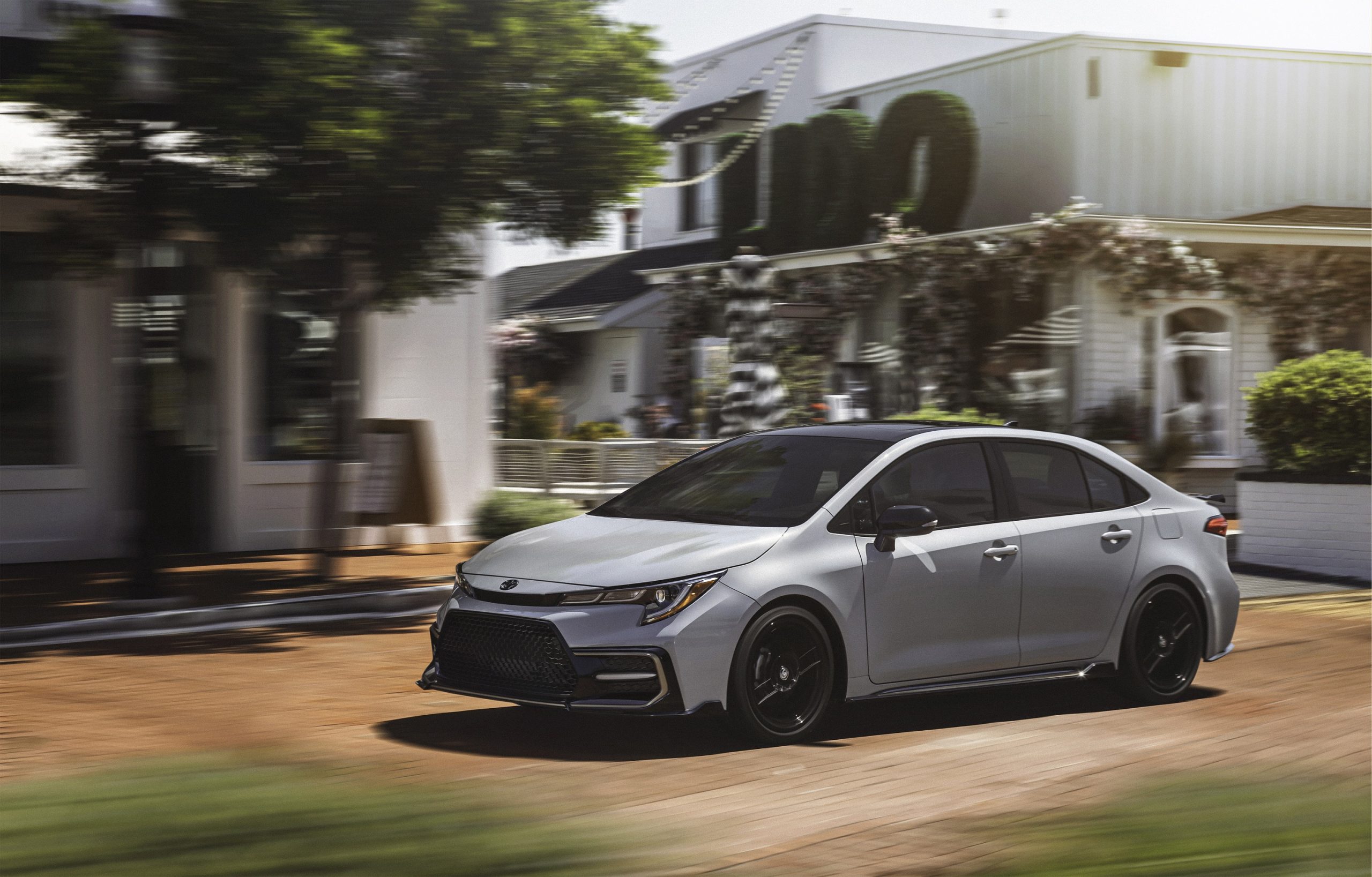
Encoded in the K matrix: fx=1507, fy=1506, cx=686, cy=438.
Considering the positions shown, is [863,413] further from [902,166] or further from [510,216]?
[510,216]

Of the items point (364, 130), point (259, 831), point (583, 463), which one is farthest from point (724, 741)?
point (583, 463)

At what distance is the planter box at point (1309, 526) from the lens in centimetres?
1470

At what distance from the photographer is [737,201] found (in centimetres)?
2600

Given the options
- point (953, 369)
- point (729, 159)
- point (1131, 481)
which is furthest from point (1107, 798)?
point (729, 159)

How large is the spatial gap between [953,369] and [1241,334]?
12.4 feet

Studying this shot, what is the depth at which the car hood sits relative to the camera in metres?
6.59

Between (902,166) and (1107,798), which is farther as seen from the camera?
(902,166)

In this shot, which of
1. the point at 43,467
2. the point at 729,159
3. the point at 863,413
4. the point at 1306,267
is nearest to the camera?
the point at 43,467

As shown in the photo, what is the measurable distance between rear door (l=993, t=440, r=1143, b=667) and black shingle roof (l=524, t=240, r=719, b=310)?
60.4 ft

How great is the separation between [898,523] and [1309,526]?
9438mm

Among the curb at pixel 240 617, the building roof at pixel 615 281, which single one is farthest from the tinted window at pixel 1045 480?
the building roof at pixel 615 281

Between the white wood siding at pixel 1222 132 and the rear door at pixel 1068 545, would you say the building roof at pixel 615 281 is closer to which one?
the white wood siding at pixel 1222 132

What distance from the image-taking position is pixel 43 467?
42.8 ft

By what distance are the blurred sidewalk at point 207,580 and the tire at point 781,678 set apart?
5.52 meters
